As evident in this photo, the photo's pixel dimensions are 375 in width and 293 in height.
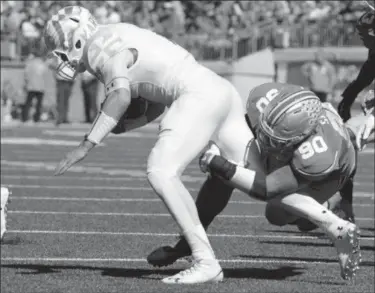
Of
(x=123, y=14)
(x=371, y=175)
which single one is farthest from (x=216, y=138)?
(x=123, y=14)

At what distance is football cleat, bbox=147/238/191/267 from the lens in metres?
7.09

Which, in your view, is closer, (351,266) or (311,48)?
(351,266)

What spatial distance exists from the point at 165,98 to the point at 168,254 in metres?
0.91

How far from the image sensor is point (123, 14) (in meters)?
27.9

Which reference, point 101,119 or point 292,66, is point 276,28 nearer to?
point 292,66

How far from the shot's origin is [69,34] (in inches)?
273

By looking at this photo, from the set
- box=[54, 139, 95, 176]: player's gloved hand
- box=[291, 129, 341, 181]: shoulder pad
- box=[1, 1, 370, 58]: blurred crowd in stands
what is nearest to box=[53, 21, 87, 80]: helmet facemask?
box=[54, 139, 95, 176]: player's gloved hand

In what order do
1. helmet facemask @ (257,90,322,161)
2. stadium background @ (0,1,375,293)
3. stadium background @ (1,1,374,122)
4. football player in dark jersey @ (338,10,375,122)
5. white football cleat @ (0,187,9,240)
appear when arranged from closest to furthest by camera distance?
helmet facemask @ (257,90,322,161), stadium background @ (0,1,375,293), white football cleat @ (0,187,9,240), football player in dark jersey @ (338,10,375,122), stadium background @ (1,1,374,122)

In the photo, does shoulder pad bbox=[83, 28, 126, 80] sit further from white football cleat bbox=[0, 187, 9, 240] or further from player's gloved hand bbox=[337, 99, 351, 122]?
player's gloved hand bbox=[337, 99, 351, 122]

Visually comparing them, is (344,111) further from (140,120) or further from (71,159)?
(71,159)

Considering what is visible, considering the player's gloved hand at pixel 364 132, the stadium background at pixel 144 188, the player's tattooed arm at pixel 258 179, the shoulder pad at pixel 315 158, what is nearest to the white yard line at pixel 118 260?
the stadium background at pixel 144 188

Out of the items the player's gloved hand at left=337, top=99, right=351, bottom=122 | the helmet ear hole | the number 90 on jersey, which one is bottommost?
the player's gloved hand at left=337, top=99, right=351, bottom=122

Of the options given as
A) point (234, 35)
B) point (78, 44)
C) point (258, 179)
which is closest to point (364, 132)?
point (258, 179)

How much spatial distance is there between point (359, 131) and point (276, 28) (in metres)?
21.6
